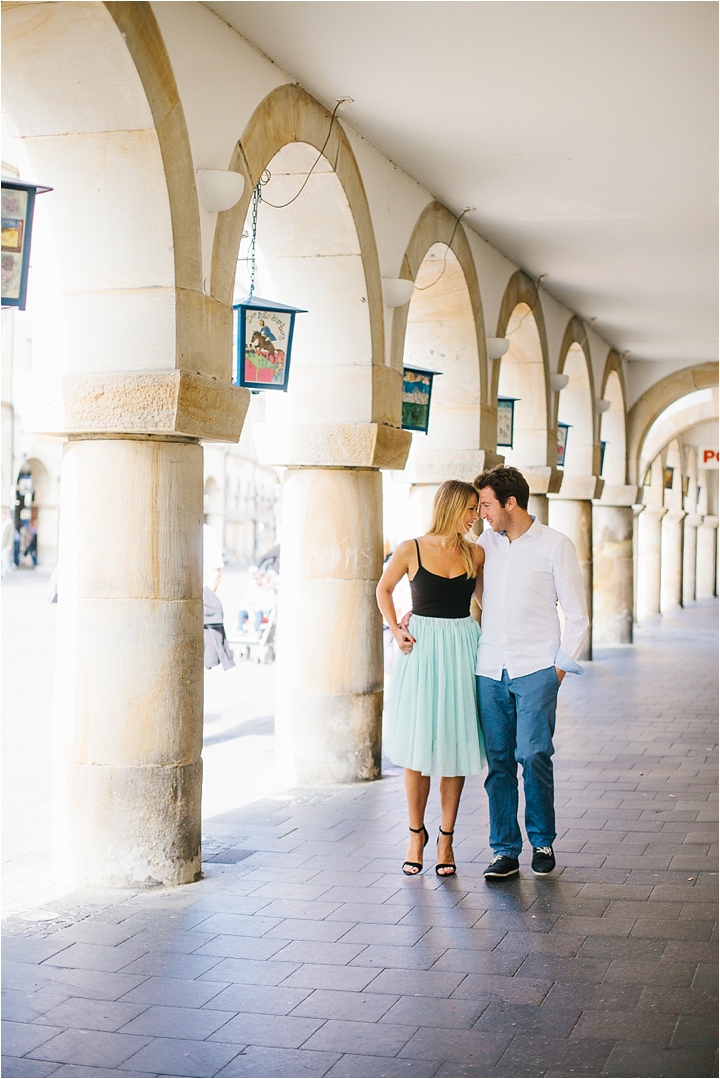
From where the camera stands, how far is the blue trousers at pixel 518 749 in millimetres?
5027

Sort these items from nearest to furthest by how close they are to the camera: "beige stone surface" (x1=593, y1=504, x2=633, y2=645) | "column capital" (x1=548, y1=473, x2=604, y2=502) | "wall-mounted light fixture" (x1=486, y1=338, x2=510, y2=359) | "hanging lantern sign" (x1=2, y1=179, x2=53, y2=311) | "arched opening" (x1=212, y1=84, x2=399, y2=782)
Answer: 1. "hanging lantern sign" (x1=2, y1=179, x2=53, y2=311)
2. "arched opening" (x1=212, y1=84, x2=399, y2=782)
3. "wall-mounted light fixture" (x1=486, y1=338, x2=510, y2=359)
4. "column capital" (x1=548, y1=473, x2=604, y2=502)
5. "beige stone surface" (x1=593, y1=504, x2=633, y2=645)

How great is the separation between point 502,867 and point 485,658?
814 millimetres

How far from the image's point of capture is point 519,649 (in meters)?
5.02

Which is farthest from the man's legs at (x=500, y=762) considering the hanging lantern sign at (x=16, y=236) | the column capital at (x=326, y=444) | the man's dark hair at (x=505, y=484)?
the column capital at (x=326, y=444)

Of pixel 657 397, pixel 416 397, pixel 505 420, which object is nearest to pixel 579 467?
pixel 657 397

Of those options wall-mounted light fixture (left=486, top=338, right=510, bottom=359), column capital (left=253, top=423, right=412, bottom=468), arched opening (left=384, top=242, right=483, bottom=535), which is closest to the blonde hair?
column capital (left=253, top=423, right=412, bottom=468)

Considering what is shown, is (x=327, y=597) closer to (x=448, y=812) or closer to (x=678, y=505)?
(x=448, y=812)

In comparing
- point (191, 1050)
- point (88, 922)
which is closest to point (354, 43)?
point (88, 922)

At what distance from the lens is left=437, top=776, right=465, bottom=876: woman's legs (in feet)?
16.9

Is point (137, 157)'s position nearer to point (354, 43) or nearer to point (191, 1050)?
point (354, 43)

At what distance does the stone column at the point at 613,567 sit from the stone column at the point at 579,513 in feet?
4.66

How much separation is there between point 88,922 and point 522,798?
281 centimetres

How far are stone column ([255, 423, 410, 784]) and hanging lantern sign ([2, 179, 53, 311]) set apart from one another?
9.57 feet

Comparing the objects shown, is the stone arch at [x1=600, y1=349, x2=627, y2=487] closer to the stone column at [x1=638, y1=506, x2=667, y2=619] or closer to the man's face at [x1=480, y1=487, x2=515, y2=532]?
the stone column at [x1=638, y1=506, x2=667, y2=619]
